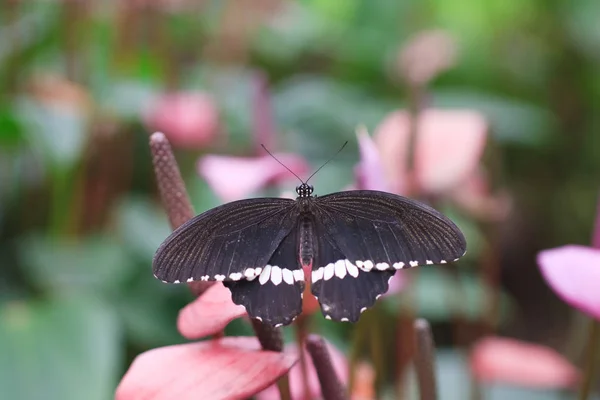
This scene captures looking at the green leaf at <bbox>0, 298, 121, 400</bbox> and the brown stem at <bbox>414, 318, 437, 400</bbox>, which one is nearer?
the brown stem at <bbox>414, 318, 437, 400</bbox>

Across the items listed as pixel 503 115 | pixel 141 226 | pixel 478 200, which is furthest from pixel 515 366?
pixel 503 115

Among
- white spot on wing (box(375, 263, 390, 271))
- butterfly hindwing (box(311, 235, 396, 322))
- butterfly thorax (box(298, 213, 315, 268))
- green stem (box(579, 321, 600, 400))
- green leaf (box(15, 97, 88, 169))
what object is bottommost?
green stem (box(579, 321, 600, 400))

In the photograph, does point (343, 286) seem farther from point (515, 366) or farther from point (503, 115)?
point (503, 115)

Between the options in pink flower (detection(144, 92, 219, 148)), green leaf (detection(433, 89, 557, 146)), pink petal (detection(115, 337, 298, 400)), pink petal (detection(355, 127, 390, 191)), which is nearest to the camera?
pink petal (detection(115, 337, 298, 400))

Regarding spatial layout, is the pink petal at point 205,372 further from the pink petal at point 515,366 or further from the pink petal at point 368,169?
the pink petal at point 515,366

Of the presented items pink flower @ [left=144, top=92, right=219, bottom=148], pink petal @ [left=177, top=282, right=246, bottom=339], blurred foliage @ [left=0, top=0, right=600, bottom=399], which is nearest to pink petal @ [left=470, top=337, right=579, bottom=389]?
blurred foliage @ [left=0, top=0, right=600, bottom=399]

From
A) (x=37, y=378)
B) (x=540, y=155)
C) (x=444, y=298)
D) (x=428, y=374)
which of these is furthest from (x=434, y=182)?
(x=540, y=155)

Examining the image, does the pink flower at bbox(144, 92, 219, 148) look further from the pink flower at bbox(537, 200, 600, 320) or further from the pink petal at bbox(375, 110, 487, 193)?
the pink flower at bbox(537, 200, 600, 320)
